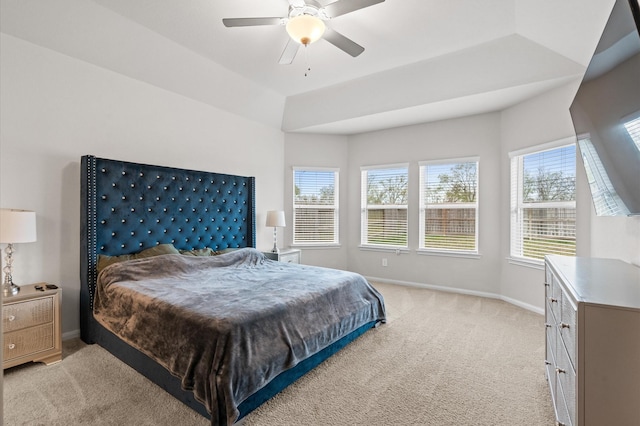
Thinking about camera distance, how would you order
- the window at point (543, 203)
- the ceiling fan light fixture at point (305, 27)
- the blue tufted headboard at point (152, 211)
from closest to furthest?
the ceiling fan light fixture at point (305, 27), the blue tufted headboard at point (152, 211), the window at point (543, 203)

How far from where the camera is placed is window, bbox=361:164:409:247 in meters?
5.26

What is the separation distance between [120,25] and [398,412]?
399 cm

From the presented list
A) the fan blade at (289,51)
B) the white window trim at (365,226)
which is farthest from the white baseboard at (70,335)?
the white window trim at (365,226)

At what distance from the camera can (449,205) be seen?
4848 mm

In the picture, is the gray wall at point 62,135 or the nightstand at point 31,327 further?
the gray wall at point 62,135

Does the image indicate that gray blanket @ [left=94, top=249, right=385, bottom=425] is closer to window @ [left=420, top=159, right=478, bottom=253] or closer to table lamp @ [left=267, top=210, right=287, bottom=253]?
table lamp @ [left=267, top=210, right=287, bottom=253]

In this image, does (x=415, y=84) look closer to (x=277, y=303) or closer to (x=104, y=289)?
(x=277, y=303)

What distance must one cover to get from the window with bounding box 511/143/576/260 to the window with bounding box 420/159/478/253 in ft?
1.88

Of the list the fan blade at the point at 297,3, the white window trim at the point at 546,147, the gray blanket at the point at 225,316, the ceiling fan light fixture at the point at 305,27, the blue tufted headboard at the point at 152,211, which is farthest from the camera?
the white window trim at the point at 546,147

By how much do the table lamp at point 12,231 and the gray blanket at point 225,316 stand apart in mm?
595

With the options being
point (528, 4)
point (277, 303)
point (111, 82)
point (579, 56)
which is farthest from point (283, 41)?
point (579, 56)

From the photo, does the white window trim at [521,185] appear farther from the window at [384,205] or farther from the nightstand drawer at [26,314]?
the nightstand drawer at [26,314]

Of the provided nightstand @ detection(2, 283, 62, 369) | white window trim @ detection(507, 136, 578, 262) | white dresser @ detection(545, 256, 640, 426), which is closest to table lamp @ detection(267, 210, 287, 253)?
nightstand @ detection(2, 283, 62, 369)

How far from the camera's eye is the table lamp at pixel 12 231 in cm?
228
